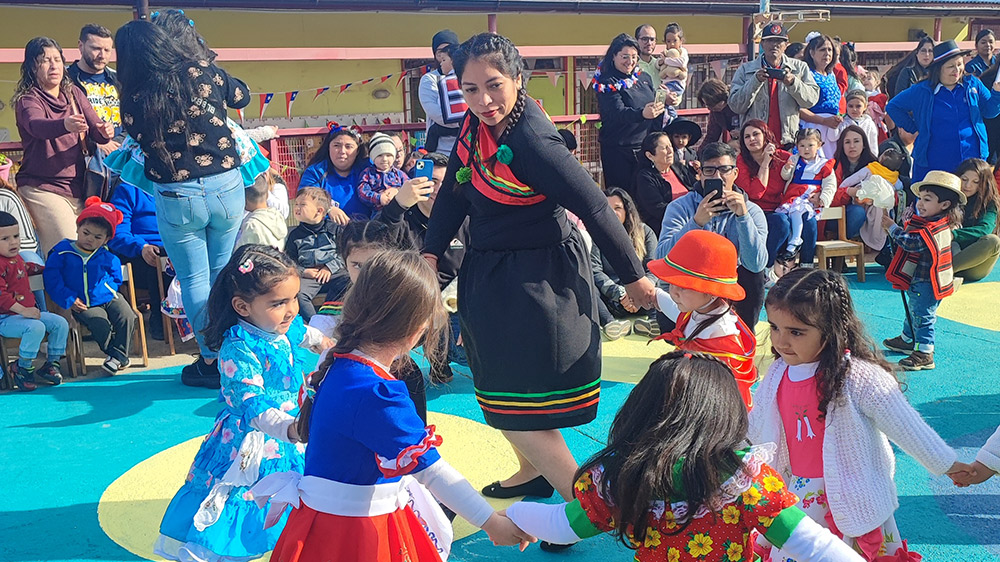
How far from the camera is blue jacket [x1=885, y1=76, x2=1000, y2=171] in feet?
27.0

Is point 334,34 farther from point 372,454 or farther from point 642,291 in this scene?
point 372,454

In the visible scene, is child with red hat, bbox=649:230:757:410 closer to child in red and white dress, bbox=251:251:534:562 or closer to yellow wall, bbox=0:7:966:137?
child in red and white dress, bbox=251:251:534:562

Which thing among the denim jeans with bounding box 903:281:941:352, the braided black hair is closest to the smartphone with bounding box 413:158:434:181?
the denim jeans with bounding box 903:281:941:352

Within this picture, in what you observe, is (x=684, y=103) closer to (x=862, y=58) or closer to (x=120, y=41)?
(x=862, y=58)

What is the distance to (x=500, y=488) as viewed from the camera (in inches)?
152

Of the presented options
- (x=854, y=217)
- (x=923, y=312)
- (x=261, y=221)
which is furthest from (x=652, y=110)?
(x=261, y=221)

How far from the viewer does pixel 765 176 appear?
23.8ft

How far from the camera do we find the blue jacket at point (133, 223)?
628 cm

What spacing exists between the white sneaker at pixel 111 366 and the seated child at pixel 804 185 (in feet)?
16.4

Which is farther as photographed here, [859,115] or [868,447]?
[859,115]

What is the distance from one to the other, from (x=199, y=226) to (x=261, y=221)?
1030mm

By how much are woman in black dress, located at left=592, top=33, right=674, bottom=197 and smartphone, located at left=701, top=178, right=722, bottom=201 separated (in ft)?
8.55

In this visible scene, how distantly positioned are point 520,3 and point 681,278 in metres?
8.26

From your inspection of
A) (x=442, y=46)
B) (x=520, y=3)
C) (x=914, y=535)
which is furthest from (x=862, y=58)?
(x=914, y=535)
